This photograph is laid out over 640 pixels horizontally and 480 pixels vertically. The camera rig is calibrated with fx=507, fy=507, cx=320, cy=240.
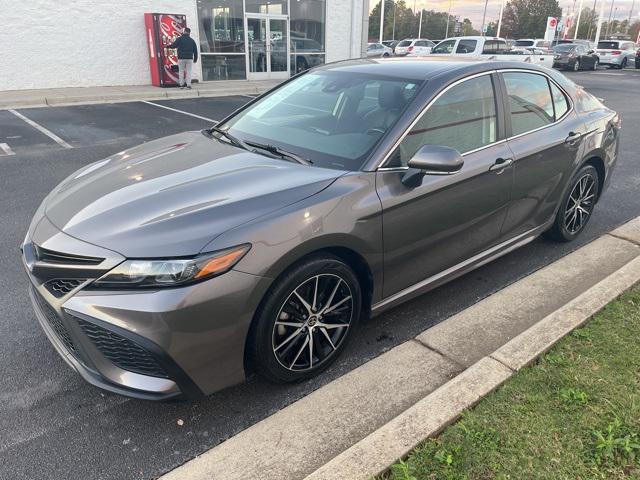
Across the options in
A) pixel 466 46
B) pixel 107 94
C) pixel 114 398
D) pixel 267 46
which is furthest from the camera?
pixel 466 46

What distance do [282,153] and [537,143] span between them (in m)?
1.99

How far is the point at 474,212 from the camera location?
3.39 metres

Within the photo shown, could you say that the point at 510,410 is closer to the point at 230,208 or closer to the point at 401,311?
the point at 401,311

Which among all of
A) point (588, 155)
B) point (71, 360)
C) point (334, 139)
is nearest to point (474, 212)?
point (334, 139)

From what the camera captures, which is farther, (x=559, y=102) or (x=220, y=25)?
(x=220, y=25)

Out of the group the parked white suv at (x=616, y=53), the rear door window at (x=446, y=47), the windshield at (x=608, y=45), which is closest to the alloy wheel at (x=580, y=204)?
the rear door window at (x=446, y=47)

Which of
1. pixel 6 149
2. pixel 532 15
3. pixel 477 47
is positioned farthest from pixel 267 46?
pixel 532 15

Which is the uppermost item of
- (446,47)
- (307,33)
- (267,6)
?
(267,6)

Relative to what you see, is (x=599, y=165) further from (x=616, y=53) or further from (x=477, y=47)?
(x=616, y=53)

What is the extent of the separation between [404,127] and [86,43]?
1390 centimetres

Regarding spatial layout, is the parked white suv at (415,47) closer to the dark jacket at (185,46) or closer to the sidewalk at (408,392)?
the dark jacket at (185,46)

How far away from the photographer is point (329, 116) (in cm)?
336

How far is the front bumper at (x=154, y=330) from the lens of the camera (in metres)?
2.16

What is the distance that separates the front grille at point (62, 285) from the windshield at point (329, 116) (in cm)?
142
